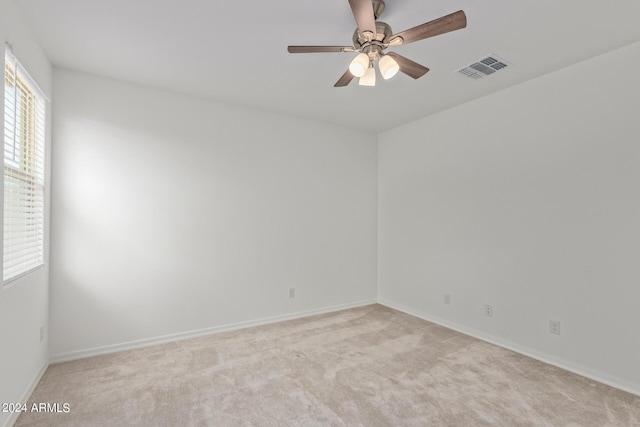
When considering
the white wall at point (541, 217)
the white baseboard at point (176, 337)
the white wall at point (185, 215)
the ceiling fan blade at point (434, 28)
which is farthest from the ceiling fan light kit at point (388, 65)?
the white baseboard at point (176, 337)

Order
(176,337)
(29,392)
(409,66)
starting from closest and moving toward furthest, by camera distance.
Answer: (409,66)
(29,392)
(176,337)

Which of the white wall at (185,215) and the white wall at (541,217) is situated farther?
the white wall at (185,215)

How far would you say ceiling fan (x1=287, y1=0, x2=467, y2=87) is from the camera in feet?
5.42

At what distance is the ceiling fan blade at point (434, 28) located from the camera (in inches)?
63.1

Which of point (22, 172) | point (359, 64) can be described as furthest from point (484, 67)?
point (22, 172)

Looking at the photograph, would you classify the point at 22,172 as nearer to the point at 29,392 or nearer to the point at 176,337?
the point at 29,392

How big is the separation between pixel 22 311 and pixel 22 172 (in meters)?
0.96

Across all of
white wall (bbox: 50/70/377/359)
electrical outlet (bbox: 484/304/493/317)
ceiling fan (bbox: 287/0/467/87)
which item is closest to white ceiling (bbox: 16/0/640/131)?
ceiling fan (bbox: 287/0/467/87)

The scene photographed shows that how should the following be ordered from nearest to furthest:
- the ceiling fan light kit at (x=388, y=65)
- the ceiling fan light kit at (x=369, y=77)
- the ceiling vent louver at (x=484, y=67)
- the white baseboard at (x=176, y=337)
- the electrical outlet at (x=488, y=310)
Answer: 1. the ceiling fan light kit at (x=388, y=65)
2. the ceiling fan light kit at (x=369, y=77)
3. the ceiling vent louver at (x=484, y=67)
4. the white baseboard at (x=176, y=337)
5. the electrical outlet at (x=488, y=310)

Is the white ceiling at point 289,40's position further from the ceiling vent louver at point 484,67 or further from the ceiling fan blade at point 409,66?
the ceiling fan blade at point 409,66

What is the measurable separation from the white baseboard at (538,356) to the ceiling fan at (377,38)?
9.12ft

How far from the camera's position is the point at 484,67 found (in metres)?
2.79

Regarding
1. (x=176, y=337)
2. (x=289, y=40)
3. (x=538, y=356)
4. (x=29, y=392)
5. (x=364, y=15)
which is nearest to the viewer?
(x=364, y=15)

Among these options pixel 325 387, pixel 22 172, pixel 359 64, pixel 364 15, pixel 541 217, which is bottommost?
pixel 325 387
